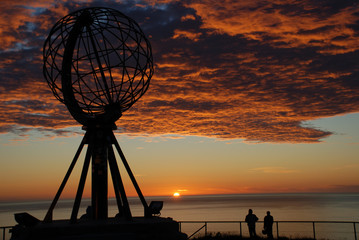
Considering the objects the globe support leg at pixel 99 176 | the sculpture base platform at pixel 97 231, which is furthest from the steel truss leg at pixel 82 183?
the sculpture base platform at pixel 97 231

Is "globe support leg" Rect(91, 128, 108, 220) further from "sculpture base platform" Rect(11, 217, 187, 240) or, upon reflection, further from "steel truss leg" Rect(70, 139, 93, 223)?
"sculpture base platform" Rect(11, 217, 187, 240)

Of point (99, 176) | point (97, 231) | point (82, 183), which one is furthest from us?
point (99, 176)

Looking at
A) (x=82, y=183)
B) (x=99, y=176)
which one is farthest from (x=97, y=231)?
(x=99, y=176)

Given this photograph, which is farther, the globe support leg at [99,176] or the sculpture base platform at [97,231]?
the globe support leg at [99,176]

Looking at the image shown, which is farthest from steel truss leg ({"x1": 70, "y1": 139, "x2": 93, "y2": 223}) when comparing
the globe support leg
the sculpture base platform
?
the sculpture base platform

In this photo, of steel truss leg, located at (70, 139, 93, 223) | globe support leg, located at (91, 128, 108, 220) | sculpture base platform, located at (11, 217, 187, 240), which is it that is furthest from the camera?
globe support leg, located at (91, 128, 108, 220)

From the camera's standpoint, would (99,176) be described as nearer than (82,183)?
No

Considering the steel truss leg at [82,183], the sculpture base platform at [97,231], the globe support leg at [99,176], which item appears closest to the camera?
the sculpture base platform at [97,231]

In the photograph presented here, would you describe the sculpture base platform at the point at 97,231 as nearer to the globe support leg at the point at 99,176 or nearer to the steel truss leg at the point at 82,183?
the steel truss leg at the point at 82,183

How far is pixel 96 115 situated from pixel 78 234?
18.4ft

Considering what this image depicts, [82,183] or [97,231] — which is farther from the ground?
[82,183]

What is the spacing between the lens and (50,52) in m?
17.6

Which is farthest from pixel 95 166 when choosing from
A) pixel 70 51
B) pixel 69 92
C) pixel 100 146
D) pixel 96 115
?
pixel 70 51

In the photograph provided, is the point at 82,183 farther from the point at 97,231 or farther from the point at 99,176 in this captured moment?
the point at 97,231
